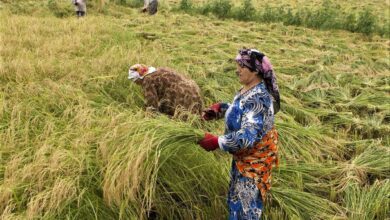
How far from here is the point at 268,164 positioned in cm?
203

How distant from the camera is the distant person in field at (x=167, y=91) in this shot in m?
3.19

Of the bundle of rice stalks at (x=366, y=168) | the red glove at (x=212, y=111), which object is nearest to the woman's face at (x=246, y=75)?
the red glove at (x=212, y=111)

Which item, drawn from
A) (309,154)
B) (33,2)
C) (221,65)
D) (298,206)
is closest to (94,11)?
(33,2)

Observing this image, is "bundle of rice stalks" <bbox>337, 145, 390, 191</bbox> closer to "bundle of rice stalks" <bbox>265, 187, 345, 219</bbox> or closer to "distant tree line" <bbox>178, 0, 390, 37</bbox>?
"bundle of rice stalks" <bbox>265, 187, 345, 219</bbox>

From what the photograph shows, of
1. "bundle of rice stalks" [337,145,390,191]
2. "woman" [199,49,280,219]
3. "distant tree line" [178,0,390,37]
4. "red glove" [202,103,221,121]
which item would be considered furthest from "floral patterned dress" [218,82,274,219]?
"distant tree line" [178,0,390,37]

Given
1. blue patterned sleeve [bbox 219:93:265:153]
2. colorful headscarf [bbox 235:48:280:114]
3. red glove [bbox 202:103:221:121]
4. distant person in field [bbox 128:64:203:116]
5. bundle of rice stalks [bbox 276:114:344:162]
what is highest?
colorful headscarf [bbox 235:48:280:114]

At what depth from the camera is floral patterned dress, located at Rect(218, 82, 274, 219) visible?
6.02 ft

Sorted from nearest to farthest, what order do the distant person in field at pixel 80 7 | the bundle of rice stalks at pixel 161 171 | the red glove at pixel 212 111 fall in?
the bundle of rice stalks at pixel 161 171, the red glove at pixel 212 111, the distant person in field at pixel 80 7

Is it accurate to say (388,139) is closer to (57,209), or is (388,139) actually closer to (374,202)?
(374,202)

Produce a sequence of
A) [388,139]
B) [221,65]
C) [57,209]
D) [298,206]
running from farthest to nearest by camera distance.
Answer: [221,65]
[388,139]
[298,206]
[57,209]

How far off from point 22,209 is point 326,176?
2.07 metres

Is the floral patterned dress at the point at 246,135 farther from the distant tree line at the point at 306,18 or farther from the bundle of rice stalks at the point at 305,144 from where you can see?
the distant tree line at the point at 306,18

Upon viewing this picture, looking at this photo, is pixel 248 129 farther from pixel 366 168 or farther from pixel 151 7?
pixel 151 7

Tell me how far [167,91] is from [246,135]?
4.98 feet
